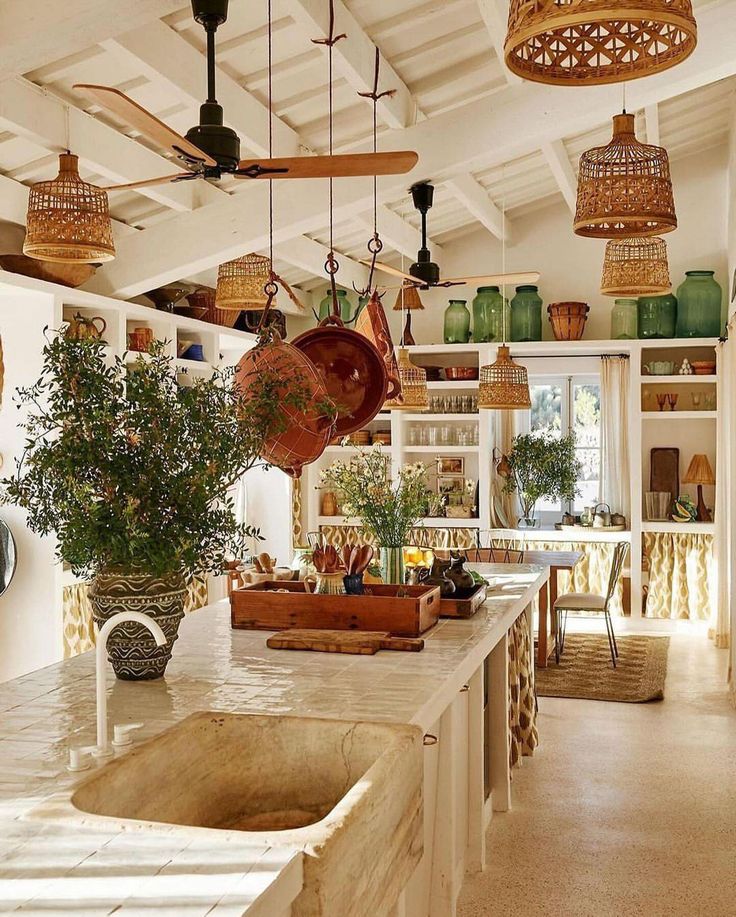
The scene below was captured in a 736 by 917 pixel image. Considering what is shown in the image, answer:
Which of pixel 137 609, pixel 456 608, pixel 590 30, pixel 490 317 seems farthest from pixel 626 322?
pixel 137 609

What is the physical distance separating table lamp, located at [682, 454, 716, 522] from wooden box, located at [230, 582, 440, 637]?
603 centimetres

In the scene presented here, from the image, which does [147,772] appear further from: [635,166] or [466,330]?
[466,330]

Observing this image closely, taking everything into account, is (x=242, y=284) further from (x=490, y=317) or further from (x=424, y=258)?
(x=490, y=317)

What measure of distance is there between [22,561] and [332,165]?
12.5 ft

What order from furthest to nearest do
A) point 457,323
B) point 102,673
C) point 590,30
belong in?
point 457,323 → point 590,30 → point 102,673

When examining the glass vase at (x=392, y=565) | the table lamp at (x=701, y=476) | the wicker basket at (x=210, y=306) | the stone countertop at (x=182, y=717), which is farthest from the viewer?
the table lamp at (x=701, y=476)

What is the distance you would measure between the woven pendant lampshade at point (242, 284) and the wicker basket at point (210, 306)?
2.32m

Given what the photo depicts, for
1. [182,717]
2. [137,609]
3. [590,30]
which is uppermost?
[590,30]

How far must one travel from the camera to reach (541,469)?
9711 millimetres

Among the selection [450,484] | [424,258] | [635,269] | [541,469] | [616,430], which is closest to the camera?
[635,269]

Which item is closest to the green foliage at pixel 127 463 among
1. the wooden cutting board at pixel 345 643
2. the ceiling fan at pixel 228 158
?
the wooden cutting board at pixel 345 643

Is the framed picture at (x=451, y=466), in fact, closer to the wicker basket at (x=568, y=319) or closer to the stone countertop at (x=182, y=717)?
the wicker basket at (x=568, y=319)

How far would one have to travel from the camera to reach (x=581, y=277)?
9.82 m

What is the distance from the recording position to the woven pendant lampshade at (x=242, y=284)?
5461 millimetres
